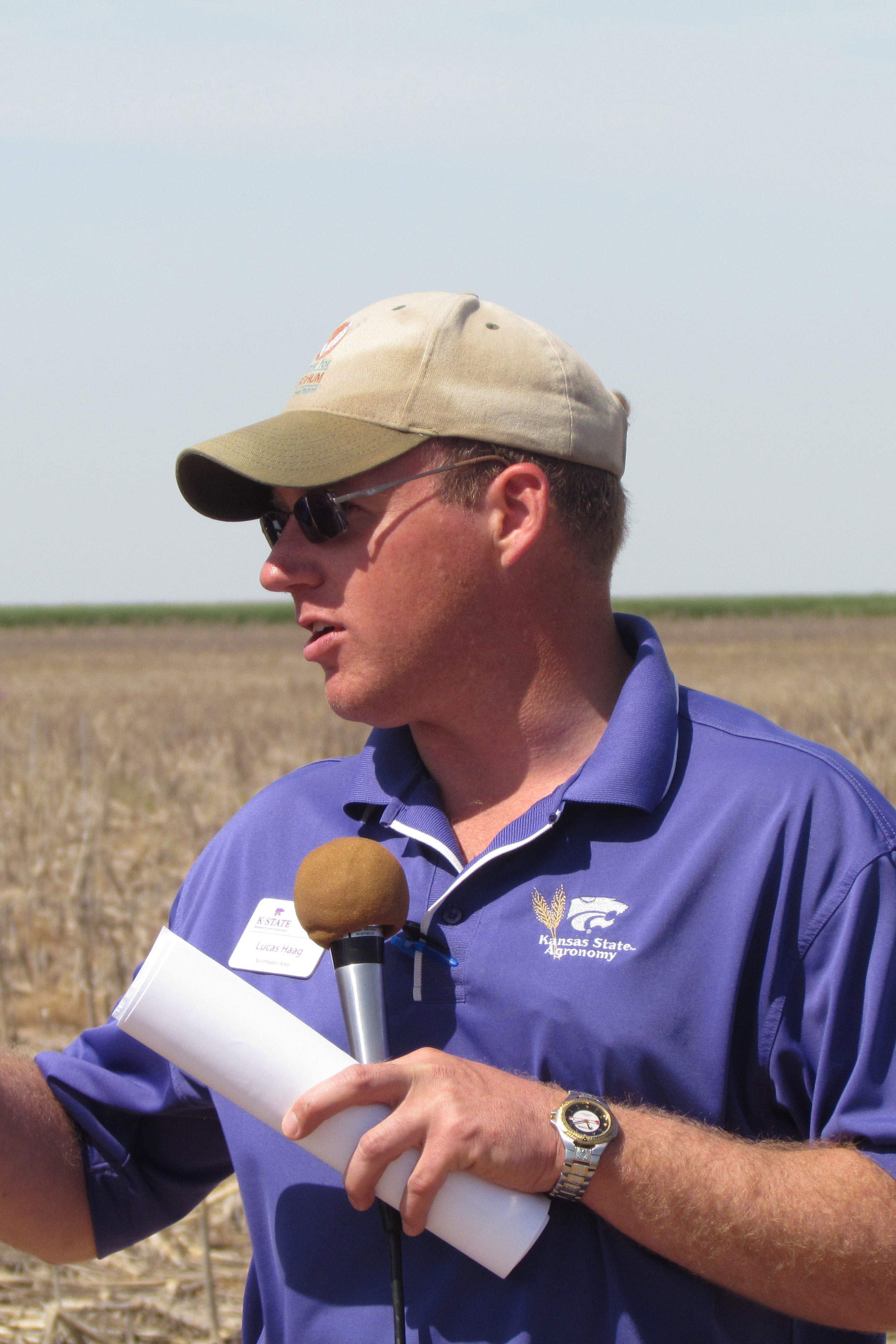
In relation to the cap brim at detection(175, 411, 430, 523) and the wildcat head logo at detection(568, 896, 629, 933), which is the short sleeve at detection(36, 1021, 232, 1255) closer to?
the wildcat head logo at detection(568, 896, 629, 933)

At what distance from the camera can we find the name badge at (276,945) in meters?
2.09

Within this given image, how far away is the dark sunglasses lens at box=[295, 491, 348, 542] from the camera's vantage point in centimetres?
218

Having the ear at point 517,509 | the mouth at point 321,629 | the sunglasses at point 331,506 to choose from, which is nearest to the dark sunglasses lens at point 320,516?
→ the sunglasses at point 331,506

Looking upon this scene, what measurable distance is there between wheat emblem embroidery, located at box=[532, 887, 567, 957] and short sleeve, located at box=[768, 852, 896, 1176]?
1.07 feet

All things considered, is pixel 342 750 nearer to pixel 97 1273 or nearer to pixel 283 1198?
pixel 97 1273

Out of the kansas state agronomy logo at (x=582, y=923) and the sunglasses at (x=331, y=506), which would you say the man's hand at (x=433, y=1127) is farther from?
the sunglasses at (x=331, y=506)

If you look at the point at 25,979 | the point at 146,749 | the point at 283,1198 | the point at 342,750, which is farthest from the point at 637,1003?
the point at 146,749

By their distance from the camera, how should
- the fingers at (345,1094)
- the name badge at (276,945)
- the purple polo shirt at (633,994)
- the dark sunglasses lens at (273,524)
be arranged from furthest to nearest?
the dark sunglasses lens at (273,524), the name badge at (276,945), the purple polo shirt at (633,994), the fingers at (345,1094)

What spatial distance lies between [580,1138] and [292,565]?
1.04 meters

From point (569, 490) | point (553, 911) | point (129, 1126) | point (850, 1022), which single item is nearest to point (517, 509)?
point (569, 490)

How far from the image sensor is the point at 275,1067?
167 centimetres

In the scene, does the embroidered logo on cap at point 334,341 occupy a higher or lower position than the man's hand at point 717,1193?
higher

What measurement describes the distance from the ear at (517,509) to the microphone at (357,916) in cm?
58

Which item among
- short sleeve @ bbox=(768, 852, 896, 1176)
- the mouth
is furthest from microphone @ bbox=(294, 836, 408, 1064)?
short sleeve @ bbox=(768, 852, 896, 1176)
